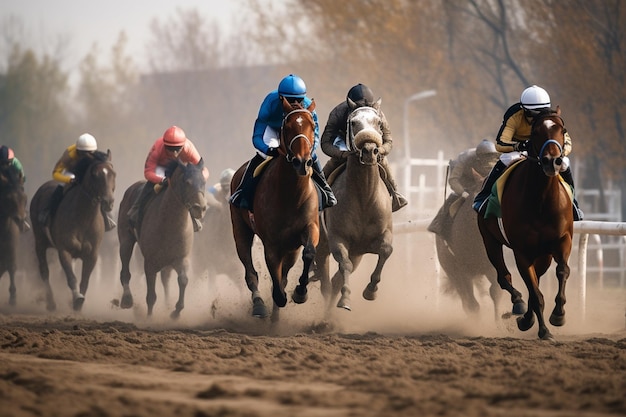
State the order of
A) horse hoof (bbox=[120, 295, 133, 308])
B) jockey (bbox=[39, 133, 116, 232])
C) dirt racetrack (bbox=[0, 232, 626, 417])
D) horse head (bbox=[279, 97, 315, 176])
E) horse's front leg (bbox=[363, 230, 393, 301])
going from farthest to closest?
jockey (bbox=[39, 133, 116, 232]) < horse hoof (bbox=[120, 295, 133, 308]) < horse's front leg (bbox=[363, 230, 393, 301]) < horse head (bbox=[279, 97, 315, 176]) < dirt racetrack (bbox=[0, 232, 626, 417])

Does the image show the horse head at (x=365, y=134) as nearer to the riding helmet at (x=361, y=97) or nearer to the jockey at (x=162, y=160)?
the riding helmet at (x=361, y=97)

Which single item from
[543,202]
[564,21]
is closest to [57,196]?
[543,202]

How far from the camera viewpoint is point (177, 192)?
15828 mm

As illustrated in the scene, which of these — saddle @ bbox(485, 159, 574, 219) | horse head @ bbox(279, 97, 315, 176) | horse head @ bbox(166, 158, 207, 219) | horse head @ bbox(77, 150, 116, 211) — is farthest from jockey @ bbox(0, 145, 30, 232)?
saddle @ bbox(485, 159, 574, 219)

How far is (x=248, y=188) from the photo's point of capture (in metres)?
12.1

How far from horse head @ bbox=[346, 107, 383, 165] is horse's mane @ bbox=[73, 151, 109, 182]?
20.3ft

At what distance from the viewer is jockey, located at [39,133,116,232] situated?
17.8m

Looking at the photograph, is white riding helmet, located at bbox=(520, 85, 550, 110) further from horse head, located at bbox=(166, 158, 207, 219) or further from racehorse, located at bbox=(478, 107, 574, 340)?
horse head, located at bbox=(166, 158, 207, 219)

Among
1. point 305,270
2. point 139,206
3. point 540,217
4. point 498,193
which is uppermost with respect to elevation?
point 139,206

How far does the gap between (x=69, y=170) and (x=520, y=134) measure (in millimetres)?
8838

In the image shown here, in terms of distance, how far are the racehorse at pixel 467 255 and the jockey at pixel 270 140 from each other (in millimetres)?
2954

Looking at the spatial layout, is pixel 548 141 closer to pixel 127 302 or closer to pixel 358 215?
pixel 358 215

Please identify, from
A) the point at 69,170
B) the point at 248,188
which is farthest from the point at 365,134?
the point at 69,170

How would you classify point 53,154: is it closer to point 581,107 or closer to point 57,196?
point 581,107
